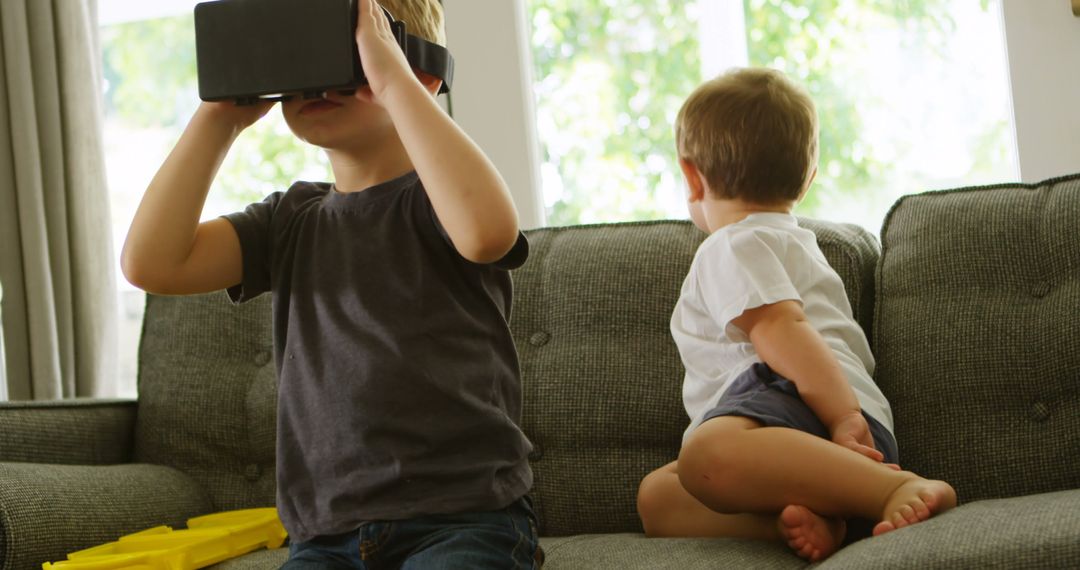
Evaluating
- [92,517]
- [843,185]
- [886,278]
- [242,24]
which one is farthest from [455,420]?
[843,185]

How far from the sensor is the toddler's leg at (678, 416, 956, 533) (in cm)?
125

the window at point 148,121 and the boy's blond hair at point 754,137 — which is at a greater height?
the window at point 148,121

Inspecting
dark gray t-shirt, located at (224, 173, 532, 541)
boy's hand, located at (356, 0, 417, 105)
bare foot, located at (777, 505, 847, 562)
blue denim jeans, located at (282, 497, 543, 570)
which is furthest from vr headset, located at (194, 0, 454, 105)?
bare foot, located at (777, 505, 847, 562)

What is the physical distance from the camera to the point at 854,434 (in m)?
1.36

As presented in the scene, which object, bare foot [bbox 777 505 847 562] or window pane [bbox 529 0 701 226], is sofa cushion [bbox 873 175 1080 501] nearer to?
bare foot [bbox 777 505 847 562]

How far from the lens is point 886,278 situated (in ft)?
5.56

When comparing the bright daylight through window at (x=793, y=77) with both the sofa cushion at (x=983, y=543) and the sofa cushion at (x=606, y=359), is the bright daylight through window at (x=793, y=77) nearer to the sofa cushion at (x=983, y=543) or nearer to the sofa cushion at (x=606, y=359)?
the sofa cushion at (x=606, y=359)

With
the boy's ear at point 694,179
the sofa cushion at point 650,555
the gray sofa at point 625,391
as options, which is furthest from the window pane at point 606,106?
the sofa cushion at point 650,555

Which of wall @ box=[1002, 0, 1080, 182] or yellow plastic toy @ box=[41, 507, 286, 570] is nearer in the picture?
yellow plastic toy @ box=[41, 507, 286, 570]

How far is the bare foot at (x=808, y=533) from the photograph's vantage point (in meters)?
1.28

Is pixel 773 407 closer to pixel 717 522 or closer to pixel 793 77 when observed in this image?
pixel 717 522

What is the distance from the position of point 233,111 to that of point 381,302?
290 mm

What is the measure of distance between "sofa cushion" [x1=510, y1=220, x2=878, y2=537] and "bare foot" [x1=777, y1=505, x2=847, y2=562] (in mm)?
387

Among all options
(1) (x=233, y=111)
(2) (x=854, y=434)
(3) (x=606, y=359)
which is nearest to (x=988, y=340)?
(2) (x=854, y=434)
